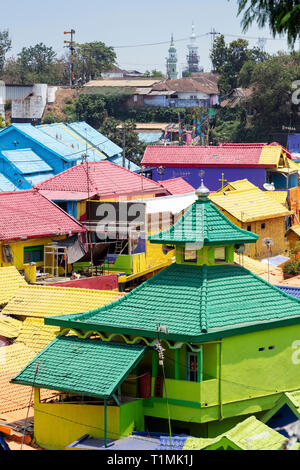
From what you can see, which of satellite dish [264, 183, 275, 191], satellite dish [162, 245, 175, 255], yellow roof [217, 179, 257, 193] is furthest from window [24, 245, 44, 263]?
satellite dish [264, 183, 275, 191]

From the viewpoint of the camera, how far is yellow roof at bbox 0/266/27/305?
2969 centimetres

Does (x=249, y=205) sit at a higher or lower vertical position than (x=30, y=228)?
higher

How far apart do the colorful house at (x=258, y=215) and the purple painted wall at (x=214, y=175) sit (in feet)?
26.2

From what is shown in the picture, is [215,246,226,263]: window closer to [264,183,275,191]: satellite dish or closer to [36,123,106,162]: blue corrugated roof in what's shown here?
[264,183,275,191]: satellite dish

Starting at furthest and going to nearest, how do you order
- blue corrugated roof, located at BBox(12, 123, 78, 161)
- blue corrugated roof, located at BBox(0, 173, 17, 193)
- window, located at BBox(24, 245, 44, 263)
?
blue corrugated roof, located at BBox(12, 123, 78, 161), blue corrugated roof, located at BBox(0, 173, 17, 193), window, located at BBox(24, 245, 44, 263)

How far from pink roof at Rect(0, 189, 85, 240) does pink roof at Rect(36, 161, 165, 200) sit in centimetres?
157

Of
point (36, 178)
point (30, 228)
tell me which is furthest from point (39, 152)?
point (30, 228)

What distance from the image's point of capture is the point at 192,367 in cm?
1966

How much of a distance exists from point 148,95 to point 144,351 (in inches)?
3363

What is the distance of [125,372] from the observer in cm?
1877

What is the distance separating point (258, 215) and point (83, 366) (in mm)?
22212

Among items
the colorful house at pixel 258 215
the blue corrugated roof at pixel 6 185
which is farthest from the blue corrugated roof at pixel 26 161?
the colorful house at pixel 258 215

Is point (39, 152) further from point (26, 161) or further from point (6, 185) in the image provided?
point (6, 185)

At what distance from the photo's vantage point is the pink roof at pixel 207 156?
52781mm
